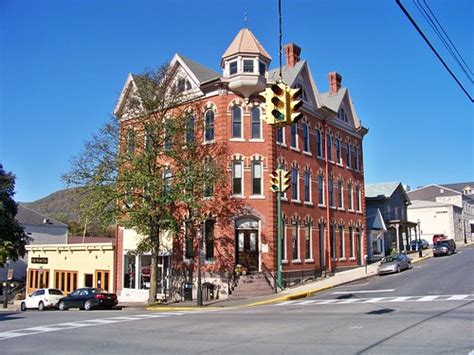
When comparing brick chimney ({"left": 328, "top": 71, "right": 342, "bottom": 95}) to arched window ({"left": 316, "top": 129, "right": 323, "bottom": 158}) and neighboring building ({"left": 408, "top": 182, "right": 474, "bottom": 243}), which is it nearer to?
arched window ({"left": 316, "top": 129, "right": 323, "bottom": 158})

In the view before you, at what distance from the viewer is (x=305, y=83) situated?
119 feet

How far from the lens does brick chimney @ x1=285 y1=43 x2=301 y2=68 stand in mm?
38531

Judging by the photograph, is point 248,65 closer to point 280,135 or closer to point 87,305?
point 280,135

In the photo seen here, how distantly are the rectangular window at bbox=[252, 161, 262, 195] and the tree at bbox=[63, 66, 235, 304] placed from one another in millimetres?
2113

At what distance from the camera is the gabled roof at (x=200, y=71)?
109 ft

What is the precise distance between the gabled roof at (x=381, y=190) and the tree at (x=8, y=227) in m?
36.7

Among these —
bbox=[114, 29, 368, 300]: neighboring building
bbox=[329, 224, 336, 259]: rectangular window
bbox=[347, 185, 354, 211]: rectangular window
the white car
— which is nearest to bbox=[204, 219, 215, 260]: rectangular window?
bbox=[114, 29, 368, 300]: neighboring building

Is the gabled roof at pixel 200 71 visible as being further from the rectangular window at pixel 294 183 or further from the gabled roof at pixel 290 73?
the rectangular window at pixel 294 183

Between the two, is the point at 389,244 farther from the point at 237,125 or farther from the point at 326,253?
the point at 237,125

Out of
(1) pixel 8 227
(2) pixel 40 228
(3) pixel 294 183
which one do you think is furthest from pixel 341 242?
(2) pixel 40 228

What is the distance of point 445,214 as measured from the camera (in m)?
77.6

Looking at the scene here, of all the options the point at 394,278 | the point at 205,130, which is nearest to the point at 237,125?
the point at 205,130

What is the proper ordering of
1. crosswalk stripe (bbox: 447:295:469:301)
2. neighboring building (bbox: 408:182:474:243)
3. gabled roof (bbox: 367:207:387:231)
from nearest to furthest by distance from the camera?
crosswalk stripe (bbox: 447:295:469:301) < gabled roof (bbox: 367:207:387:231) < neighboring building (bbox: 408:182:474:243)

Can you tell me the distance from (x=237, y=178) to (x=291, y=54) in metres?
12.6
